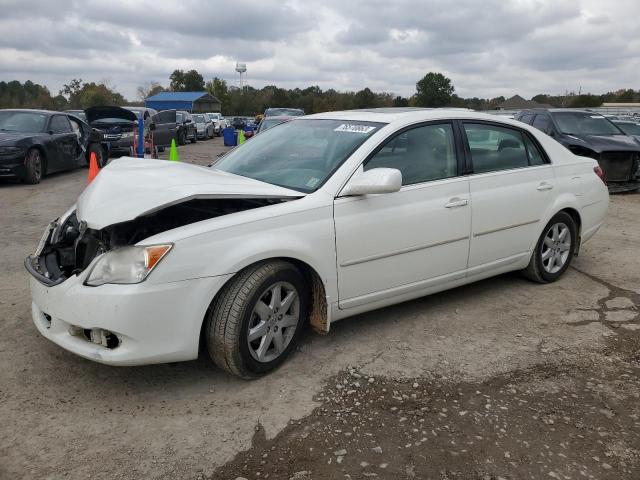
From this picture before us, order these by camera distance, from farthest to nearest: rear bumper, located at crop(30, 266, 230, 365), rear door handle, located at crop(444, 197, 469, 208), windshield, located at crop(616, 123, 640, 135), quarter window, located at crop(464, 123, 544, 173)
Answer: windshield, located at crop(616, 123, 640, 135), quarter window, located at crop(464, 123, 544, 173), rear door handle, located at crop(444, 197, 469, 208), rear bumper, located at crop(30, 266, 230, 365)

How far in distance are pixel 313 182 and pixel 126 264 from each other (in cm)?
128

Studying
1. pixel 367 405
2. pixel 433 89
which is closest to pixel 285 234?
pixel 367 405

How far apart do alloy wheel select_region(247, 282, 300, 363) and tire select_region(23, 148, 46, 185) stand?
906 cm

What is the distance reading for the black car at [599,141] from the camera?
424 inches

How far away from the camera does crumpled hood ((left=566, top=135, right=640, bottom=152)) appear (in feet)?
35.0

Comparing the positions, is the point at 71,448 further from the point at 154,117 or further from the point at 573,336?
the point at 154,117

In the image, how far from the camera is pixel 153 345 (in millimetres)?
2924

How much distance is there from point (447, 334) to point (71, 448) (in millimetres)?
2497

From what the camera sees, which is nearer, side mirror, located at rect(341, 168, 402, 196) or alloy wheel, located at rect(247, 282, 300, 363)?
alloy wheel, located at rect(247, 282, 300, 363)

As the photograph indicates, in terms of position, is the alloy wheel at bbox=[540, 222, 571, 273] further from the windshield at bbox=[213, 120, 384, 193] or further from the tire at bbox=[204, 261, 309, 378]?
the tire at bbox=[204, 261, 309, 378]

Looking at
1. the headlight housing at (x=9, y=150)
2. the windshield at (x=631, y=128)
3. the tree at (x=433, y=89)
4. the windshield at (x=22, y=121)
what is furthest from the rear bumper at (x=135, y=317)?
the tree at (x=433, y=89)

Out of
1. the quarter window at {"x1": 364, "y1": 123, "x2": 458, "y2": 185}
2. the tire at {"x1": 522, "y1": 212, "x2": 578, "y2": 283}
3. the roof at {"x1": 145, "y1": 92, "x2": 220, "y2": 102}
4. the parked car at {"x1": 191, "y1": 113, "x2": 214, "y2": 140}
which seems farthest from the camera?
the roof at {"x1": 145, "y1": 92, "x2": 220, "y2": 102}

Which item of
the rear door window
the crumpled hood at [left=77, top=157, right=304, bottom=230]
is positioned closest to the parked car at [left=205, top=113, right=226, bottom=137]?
the rear door window

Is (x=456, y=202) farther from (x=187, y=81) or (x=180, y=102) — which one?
(x=187, y=81)
